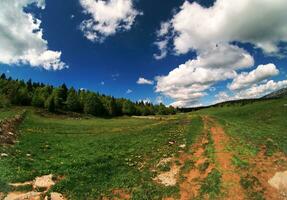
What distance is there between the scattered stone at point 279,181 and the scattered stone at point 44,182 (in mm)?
17353

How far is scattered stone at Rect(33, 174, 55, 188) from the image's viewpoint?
62.2 feet

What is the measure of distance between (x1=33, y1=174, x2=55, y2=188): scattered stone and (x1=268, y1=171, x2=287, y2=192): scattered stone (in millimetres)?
17353

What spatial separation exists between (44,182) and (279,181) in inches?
736

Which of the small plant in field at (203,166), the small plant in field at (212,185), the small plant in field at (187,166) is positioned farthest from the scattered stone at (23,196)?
the small plant in field at (203,166)

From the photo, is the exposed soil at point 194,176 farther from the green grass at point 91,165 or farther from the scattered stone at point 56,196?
the scattered stone at point 56,196

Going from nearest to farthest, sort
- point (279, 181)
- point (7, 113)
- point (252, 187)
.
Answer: point (252, 187) → point (279, 181) → point (7, 113)

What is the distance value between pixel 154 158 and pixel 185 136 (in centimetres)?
1239

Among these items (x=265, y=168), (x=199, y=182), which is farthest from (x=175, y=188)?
(x=265, y=168)

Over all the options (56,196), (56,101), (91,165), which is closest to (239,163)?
(91,165)

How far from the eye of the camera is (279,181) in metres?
21.9

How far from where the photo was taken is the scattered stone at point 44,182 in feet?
62.2

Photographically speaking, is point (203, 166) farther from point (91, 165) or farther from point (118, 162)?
point (91, 165)

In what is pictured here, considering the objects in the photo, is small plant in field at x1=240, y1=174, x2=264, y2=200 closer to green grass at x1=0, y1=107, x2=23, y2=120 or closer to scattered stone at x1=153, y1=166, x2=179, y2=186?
scattered stone at x1=153, y1=166, x2=179, y2=186

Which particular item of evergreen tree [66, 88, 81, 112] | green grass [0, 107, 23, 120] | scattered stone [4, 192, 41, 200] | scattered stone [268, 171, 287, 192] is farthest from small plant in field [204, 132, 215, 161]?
evergreen tree [66, 88, 81, 112]
